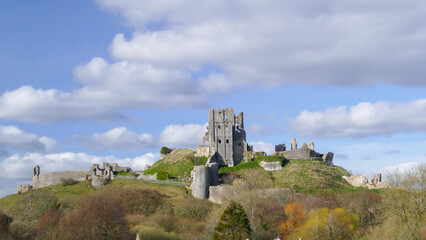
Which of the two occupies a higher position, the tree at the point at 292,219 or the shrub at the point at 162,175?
the shrub at the point at 162,175

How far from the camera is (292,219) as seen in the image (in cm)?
5469

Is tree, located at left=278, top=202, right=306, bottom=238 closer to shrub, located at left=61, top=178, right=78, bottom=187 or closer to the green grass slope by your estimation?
the green grass slope

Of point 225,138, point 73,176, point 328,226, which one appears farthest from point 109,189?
point 328,226

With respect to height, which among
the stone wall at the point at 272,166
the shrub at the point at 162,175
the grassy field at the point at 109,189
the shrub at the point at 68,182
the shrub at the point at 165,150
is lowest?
the grassy field at the point at 109,189

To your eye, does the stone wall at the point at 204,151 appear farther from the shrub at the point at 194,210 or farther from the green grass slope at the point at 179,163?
the shrub at the point at 194,210

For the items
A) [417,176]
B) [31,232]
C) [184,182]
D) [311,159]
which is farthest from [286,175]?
[31,232]

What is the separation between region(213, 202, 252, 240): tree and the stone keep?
4267 centimetres

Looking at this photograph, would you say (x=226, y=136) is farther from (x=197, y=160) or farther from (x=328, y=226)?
(x=328, y=226)

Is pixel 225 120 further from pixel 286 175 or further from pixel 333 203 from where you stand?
pixel 333 203

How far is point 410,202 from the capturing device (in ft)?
146

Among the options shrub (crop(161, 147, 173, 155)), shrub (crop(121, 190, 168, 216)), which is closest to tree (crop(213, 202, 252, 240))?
shrub (crop(121, 190, 168, 216))

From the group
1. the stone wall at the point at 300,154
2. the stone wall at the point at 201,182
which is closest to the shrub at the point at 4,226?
the stone wall at the point at 201,182

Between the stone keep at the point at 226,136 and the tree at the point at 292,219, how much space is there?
3095cm

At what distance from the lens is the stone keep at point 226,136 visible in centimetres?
8869
